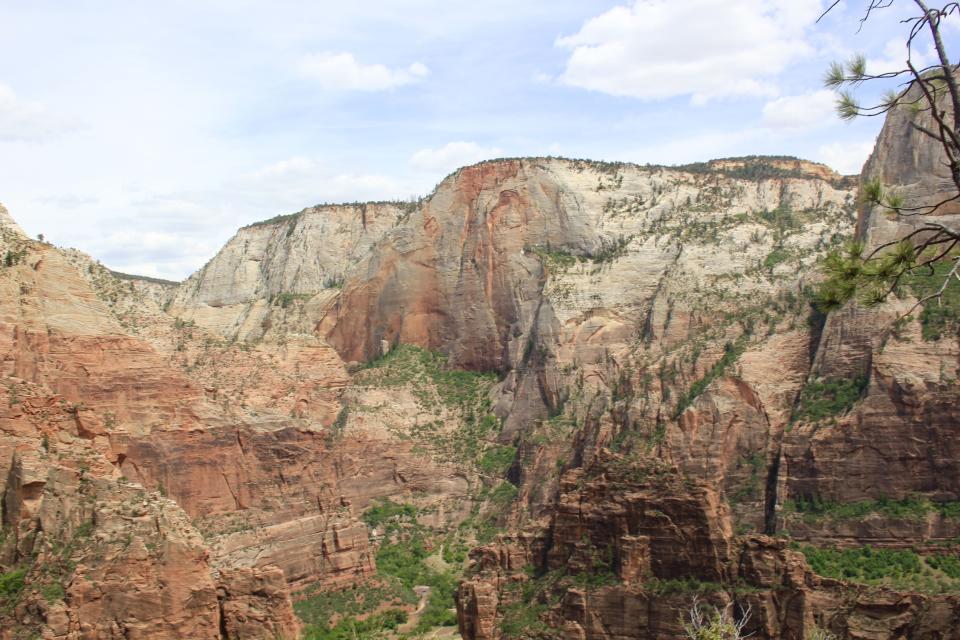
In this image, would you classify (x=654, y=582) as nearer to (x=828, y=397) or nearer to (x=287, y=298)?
(x=828, y=397)

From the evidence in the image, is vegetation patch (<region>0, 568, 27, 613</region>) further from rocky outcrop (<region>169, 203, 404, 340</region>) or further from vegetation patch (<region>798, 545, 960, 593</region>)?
rocky outcrop (<region>169, 203, 404, 340</region>)

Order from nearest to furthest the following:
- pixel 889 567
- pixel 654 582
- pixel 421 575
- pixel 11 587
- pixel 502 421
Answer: pixel 11 587
pixel 654 582
pixel 889 567
pixel 421 575
pixel 502 421

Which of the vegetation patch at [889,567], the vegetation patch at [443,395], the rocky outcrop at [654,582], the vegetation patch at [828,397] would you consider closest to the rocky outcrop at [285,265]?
the vegetation patch at [443,395]

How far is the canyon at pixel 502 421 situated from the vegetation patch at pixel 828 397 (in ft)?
0.89

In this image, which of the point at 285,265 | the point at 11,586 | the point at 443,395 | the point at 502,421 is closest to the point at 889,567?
the point at 502,421

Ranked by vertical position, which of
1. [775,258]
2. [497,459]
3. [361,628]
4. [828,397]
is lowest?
[361,628]

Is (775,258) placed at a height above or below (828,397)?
above

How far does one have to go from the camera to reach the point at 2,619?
4419 cm

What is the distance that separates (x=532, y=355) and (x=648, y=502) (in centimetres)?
4397

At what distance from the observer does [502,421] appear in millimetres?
101312

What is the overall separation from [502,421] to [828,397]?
28.4m

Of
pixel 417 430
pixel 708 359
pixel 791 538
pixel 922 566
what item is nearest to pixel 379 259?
pixel 417 430

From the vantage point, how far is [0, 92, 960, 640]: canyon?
51219 millimetres

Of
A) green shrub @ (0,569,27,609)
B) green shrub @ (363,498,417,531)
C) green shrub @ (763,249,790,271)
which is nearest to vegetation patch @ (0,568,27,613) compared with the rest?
green shrub @ (0,569,27,609)
